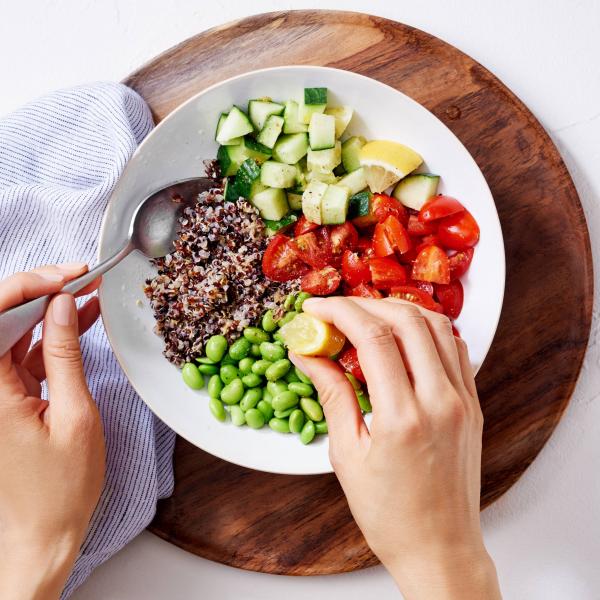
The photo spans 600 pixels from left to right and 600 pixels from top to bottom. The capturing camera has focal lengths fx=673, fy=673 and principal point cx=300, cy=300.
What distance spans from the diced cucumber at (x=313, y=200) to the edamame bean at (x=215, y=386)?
0.53 meters

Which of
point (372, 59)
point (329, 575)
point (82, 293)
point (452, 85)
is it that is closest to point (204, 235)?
point (82, 293)

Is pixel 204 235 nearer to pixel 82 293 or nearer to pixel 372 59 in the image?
pixel 82 293

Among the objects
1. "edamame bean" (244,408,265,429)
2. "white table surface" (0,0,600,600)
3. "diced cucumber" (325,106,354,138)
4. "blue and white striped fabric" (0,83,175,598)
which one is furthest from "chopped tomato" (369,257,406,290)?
"blue and white striped fabric" (0,83,175,598)

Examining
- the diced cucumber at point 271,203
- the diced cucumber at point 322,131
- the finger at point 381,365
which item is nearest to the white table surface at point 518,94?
the diced cucumber at point 322,131

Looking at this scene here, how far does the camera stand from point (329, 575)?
2092 millimetres

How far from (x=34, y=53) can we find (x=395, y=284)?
1380 millimetres

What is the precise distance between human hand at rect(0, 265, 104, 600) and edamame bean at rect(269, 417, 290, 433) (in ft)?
1.59

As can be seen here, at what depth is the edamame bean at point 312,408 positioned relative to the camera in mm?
1890

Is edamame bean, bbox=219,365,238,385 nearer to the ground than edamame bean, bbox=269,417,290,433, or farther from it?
farther from it

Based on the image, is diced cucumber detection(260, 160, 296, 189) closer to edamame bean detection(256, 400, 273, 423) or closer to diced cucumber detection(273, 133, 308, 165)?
diced cucumber detection(273, 133, 308, 165)

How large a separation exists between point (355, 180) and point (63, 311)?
0.86 m

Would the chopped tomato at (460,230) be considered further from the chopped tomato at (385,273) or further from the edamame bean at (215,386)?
the edamame bean at (215,386)

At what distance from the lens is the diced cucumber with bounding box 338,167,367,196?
1.90 meters

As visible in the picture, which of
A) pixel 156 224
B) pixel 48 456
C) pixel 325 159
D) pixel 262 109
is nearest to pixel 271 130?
pixel 262 109
